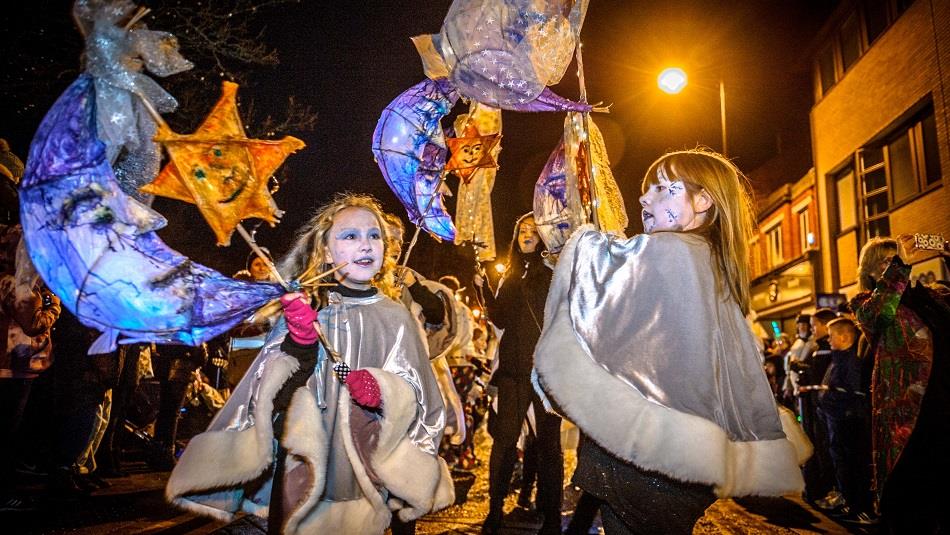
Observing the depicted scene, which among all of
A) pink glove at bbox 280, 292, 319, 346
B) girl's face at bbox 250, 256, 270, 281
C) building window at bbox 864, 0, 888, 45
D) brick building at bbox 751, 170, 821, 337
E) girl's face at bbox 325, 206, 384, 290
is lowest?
pink glove at bbox 280, 292, 319, 346

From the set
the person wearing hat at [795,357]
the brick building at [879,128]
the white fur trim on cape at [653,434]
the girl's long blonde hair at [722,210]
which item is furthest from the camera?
the brick building at [879,128]

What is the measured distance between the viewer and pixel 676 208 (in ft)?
9.17

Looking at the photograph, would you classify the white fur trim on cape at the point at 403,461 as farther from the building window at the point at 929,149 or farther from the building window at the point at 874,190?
the building window at the point at 874,190

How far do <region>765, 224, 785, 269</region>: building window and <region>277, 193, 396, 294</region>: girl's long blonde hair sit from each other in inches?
1015

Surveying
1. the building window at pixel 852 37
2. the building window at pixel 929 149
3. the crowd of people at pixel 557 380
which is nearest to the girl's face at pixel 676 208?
the crowd of people at pixel 557 380

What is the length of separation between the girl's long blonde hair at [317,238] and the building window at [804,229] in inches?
821

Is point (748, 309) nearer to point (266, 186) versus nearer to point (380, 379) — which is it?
point (380, 379)

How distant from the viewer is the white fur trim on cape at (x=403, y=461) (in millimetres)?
2984

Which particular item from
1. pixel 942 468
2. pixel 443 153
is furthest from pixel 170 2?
pixel 942 468

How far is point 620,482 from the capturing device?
2.40m

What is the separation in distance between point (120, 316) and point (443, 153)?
299cm

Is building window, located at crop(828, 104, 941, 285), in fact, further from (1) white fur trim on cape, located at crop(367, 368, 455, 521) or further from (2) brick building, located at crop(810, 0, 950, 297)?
(1) white fur trim on cape, located at crop(367, 368, 455, 521)

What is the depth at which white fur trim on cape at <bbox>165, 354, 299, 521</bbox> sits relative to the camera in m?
2.81

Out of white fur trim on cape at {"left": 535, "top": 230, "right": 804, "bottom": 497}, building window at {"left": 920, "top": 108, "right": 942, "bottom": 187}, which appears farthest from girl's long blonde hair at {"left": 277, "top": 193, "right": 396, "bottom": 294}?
building window at {"left": 920, "top": 108, "right": 942, "bottom": 187}
